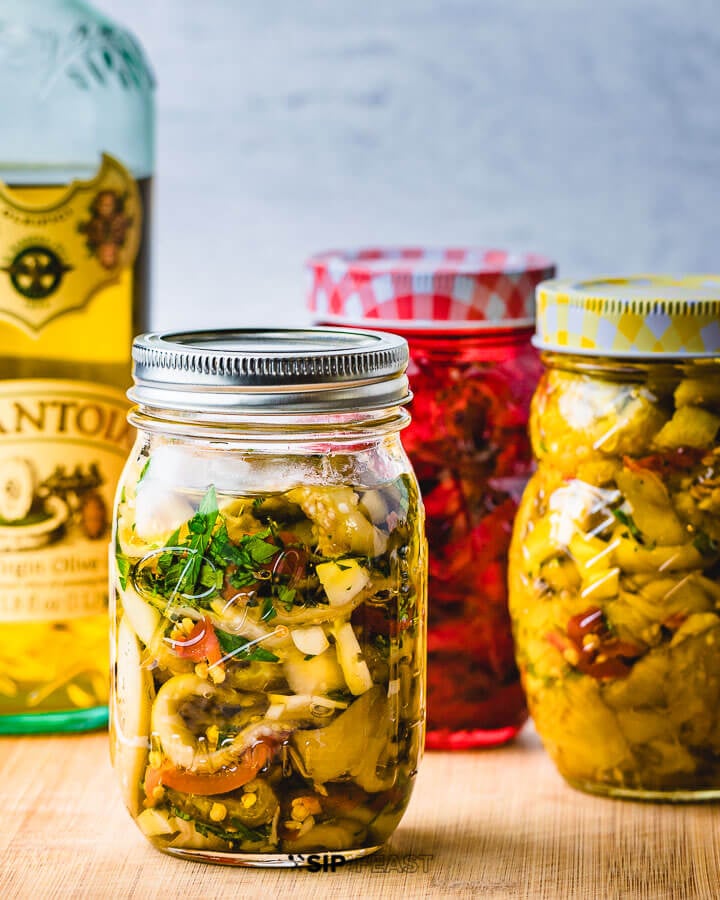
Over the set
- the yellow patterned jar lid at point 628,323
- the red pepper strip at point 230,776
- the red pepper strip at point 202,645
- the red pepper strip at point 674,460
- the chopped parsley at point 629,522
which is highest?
the yellow patterned jar lid at point 628,323

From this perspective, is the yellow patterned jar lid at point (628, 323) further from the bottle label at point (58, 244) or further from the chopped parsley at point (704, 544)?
the bottle label at point (58, 244)

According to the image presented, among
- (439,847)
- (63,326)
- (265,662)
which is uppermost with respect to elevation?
(63,326)

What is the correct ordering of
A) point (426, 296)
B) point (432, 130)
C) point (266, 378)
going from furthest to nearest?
point (432, 130)
point (426, 296)
point (266, 378)

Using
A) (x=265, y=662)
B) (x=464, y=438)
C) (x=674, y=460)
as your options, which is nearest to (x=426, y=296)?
(x=464, y=438)

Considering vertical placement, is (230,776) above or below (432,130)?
below

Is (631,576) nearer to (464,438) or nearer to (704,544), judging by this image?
(704,544)

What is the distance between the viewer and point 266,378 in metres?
0.71

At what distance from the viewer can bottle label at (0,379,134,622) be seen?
38.3 inches

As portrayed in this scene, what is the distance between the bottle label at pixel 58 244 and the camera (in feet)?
3.14

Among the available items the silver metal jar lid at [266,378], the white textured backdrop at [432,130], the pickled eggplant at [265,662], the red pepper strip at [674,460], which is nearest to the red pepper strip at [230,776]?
the pickled eggplant at [265,662]

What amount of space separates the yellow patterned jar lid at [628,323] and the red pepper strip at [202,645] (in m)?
0.28

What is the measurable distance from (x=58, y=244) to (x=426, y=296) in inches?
9.6

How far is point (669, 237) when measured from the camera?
1285 mm

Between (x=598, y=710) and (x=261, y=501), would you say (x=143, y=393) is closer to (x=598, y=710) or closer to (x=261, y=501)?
(x=261, y=501)
